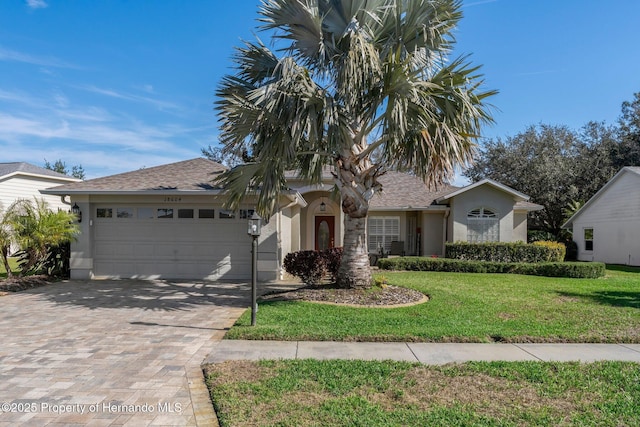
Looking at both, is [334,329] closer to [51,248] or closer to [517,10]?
[517,10]

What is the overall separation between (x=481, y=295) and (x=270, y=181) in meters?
6.20

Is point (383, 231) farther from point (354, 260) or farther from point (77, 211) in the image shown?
point (77, 211)

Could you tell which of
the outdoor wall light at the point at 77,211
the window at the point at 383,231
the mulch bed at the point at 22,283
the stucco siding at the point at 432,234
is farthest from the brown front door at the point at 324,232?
the mulch bed at the point at 22,283

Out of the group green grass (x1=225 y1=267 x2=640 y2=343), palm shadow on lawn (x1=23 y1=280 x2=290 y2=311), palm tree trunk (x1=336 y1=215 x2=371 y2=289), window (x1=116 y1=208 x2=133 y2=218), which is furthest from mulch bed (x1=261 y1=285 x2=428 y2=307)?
window (x1=116 y1=208 x2=133 y2=218)

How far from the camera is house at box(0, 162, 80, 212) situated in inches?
882

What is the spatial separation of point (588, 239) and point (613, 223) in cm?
257

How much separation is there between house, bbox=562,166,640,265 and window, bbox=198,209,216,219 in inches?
787

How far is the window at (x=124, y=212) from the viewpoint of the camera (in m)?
13.1

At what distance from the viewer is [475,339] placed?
625 cm

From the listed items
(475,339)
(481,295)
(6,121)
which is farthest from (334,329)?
(6,121)

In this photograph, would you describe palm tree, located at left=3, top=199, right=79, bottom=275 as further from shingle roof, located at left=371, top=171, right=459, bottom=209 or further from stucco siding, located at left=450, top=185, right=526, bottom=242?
stucco siding, located at left=450, top=185, right=526, bottom=242

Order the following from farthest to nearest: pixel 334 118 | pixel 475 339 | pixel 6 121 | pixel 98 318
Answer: pixel 6 121 < pixel 334 118 < pixel 98 318 < pixel 475 339

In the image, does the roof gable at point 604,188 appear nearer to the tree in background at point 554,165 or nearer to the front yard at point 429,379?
the tree in background at point 554,165

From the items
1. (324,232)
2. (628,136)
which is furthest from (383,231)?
(628,136)
